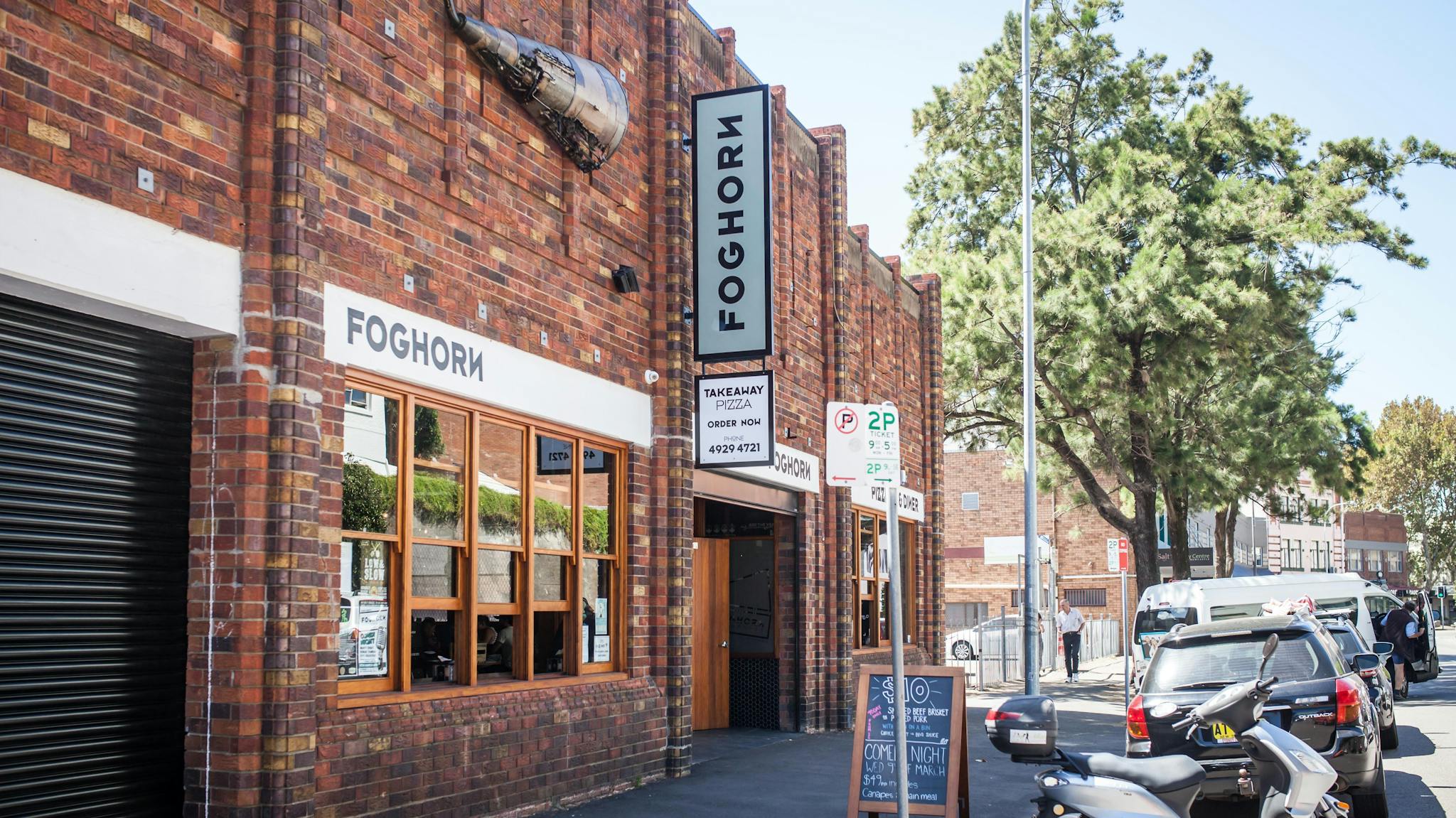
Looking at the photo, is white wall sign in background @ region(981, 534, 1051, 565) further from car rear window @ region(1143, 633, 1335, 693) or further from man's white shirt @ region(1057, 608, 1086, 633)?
car rear window @ region(1143, 633, 1335, 693)

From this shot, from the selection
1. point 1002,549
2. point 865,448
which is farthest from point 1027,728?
point 1002,549

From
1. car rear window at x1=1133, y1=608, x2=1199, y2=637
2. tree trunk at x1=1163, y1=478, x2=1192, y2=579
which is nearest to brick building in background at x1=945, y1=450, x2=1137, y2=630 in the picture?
tree trunk at x1=1163, y1=478, x2=1192, y2=579

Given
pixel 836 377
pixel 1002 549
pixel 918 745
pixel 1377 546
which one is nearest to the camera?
pixel 918 745

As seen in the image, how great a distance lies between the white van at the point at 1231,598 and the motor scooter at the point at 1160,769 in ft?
41.8

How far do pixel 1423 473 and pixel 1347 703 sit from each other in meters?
80.5

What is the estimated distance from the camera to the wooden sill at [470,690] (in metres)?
8.85

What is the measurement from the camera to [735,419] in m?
13.5

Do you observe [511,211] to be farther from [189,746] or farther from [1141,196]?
[1141,196]

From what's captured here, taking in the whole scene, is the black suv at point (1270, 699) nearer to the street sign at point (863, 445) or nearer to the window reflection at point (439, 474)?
the street sign at point (863, 445)

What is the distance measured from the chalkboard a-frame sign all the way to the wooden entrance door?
7200 millimetres

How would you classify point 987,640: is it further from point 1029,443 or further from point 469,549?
point 469,549

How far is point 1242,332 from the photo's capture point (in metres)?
26.2

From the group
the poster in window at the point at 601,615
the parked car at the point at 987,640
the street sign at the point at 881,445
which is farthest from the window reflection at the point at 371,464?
the parked car at the point at 987,640

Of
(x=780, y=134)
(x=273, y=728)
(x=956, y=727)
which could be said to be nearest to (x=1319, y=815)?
(x=956, y=727)
